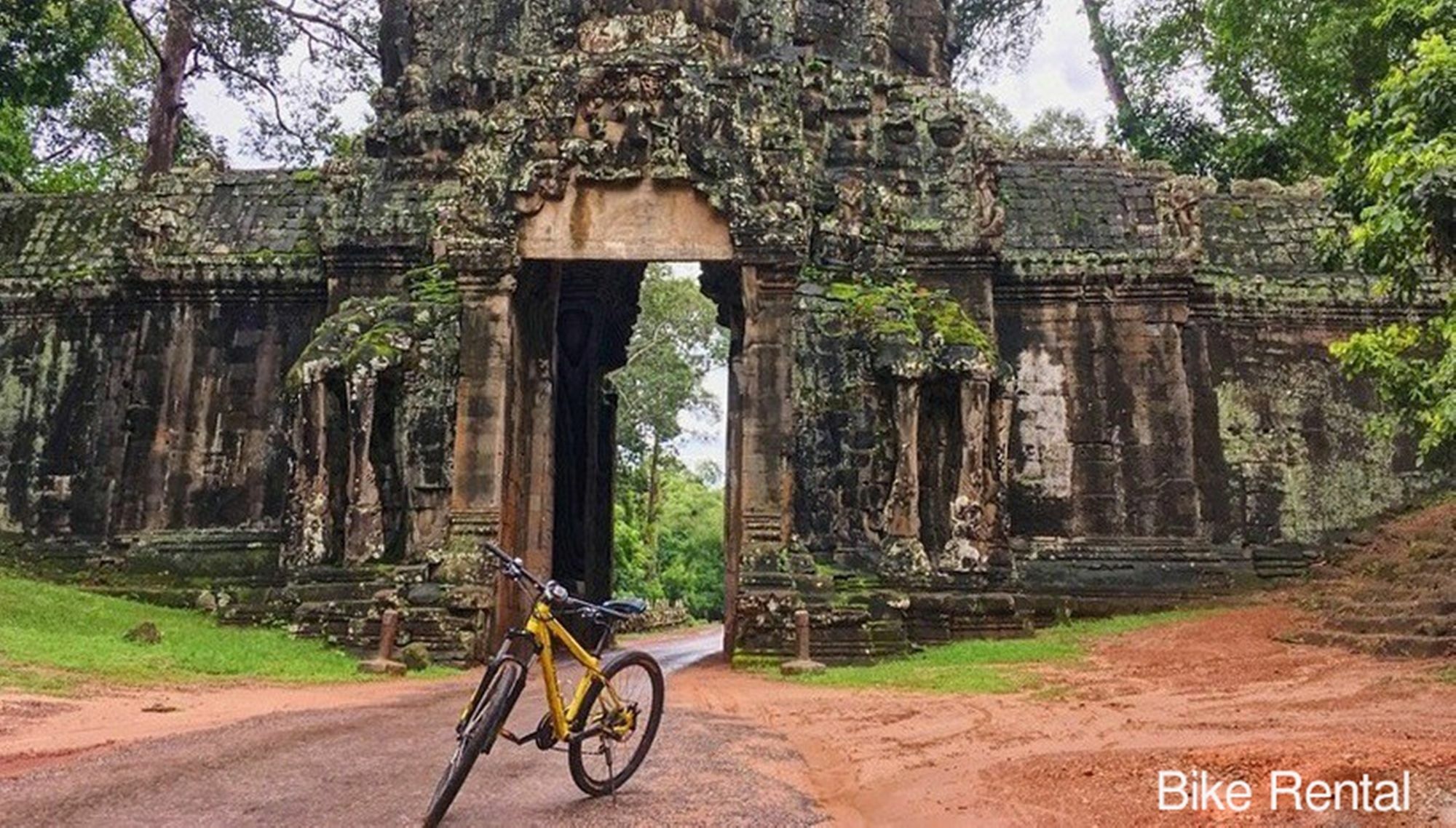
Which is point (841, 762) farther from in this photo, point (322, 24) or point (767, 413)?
point (322, 24)

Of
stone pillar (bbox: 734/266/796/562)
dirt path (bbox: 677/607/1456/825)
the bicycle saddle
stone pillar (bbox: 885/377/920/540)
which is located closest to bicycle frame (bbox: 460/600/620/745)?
the bicycle saddle

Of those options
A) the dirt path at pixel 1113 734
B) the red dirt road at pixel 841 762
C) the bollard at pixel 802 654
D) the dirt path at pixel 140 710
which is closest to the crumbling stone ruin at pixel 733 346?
the bollard at pixel 802 654

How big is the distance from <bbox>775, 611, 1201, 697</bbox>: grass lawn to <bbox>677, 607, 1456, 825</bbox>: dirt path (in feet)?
1.48

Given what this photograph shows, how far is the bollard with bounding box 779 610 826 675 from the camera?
1188 centimetres

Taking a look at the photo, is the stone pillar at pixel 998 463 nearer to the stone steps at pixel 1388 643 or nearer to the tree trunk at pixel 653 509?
the stone steps at pixel 1388 643

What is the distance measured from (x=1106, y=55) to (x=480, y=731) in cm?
2959

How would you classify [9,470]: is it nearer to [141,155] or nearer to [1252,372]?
[141,155]

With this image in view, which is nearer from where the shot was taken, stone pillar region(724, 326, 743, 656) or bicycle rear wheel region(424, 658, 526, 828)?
bicycle rear wheel region(424, 658, 526, 828)

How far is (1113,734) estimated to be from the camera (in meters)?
7.30

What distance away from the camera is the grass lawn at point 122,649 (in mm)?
10047

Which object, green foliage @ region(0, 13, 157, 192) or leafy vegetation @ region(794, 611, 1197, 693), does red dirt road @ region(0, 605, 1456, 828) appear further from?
green foliage @ region(0, 13, 157, 192)

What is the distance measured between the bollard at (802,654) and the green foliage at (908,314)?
12.1ft

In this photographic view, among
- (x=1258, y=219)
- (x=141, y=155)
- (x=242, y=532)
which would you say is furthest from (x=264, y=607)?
(x=141, y=155)

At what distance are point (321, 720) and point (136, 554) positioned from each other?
9.72 meters
